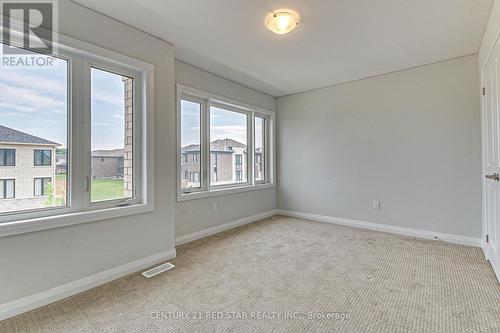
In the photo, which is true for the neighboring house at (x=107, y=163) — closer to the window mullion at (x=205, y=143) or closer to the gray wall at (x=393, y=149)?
the window mullion at (x=205, y=143)

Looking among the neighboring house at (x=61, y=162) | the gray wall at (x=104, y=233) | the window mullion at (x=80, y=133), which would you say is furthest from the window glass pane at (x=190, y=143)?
the neighboring house at (x=61, y=162)

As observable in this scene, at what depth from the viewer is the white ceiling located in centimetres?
213

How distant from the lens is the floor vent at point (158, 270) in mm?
2396

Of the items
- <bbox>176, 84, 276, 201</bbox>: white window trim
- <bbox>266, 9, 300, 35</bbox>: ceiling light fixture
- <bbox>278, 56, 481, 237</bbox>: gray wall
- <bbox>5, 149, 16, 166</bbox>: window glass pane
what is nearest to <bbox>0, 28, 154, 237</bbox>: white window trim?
<bbox>5, 149, 16, 166</bbox>: window glass pane

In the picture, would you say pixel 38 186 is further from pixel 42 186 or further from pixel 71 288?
pixel 71 288

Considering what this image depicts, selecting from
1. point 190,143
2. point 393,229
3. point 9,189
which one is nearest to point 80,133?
point 9,189

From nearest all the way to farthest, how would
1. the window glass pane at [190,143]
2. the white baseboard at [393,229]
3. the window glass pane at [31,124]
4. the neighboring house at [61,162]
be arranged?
the window glass pane at [31,124] → the neighboring house at [61,162] → the white baseboard at [393,229] → the window glass pane at [190,143]

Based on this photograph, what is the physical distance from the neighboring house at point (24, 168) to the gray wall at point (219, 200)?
1478 mm

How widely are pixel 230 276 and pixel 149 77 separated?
219cm

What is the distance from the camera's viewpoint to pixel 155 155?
8.79ft

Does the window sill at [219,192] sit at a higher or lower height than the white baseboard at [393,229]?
higher

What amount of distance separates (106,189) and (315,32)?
2.64 m

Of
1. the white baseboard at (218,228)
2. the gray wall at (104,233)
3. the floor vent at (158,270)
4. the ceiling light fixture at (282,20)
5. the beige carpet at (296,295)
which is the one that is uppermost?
the ceiling light fixture at (282,20)

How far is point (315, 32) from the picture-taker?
2539mm
